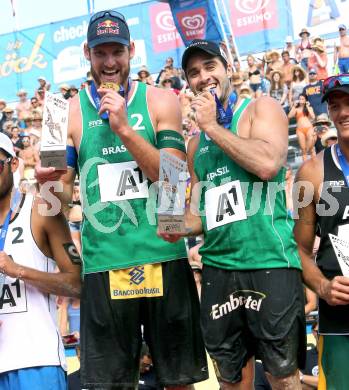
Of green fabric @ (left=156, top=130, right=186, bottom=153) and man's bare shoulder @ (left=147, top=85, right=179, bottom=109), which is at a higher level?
man's bare shoulder @ (left=147, top=85, right=179, bottom=109)

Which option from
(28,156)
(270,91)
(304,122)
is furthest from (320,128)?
(28,156)

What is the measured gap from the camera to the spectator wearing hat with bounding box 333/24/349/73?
1416cm

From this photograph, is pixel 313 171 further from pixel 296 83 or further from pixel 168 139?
pixel 296 83

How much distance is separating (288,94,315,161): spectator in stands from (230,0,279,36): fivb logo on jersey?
4466mm

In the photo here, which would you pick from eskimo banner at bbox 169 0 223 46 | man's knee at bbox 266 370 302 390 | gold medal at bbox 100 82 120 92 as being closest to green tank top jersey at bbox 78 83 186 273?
gold medal at bbox 100 82 120 92

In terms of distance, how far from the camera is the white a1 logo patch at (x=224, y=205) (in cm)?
354

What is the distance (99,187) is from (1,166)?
0.55 m

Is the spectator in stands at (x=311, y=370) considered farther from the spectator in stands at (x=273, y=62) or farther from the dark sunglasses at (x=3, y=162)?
the spectator in stands at (x=273, y=62)

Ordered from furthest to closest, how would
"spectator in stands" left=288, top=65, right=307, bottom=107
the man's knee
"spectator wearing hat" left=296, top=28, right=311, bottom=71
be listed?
"spectator wearing hat" left=296, top=28, right=311, bottom=71 < "spectator in stands" left=288, top=65, right=307, bottom=107 < the man's knee

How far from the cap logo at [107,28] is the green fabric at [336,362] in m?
2.05

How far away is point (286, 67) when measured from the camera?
14867 mm

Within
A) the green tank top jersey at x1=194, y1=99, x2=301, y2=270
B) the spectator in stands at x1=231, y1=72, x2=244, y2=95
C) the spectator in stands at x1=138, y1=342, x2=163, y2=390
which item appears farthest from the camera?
the spectator in stands at x1=231, y1=72, x2=244, y2=95

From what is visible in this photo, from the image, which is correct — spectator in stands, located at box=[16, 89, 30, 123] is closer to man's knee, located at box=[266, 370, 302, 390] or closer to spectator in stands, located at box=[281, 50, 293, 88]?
spectator in stands, located at box=[281, 50, 293, 88]

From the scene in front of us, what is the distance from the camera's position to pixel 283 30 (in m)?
16.8
